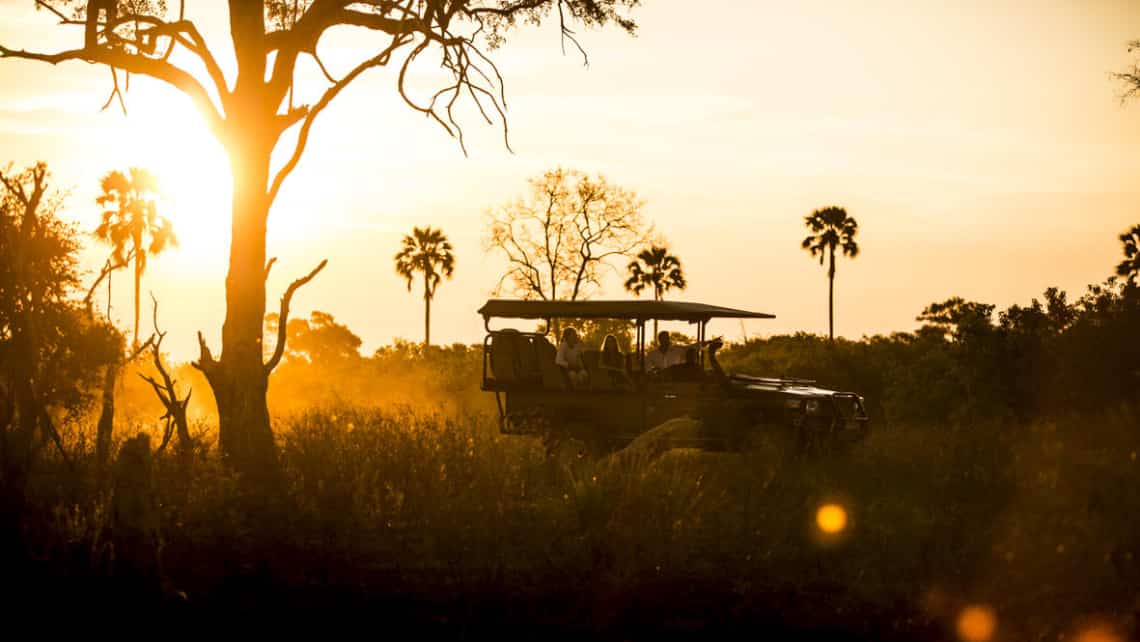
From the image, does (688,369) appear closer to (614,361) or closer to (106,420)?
(614,361)

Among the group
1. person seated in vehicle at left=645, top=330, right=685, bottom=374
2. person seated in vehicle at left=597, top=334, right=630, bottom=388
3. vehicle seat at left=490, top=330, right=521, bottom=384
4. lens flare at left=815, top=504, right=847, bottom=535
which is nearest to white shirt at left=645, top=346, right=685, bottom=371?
person seated in vehicle at left=645, top=330, right=685, bottom=374

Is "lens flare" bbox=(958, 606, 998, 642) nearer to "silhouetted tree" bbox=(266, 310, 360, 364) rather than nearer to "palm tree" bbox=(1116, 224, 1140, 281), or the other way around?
"palm tree" bbox=(1116, 224, 1140, 281)

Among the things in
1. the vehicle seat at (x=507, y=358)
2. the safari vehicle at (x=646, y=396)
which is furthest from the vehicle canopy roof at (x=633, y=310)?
the vehicle seat at (x=507, y=358)

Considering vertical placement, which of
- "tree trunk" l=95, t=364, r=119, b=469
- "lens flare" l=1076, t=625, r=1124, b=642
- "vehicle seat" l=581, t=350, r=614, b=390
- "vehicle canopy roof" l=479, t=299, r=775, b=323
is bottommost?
"lens flare" l=1076, t=625, r=1124, b=642

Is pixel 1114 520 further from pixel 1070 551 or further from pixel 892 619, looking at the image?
pixel 892 619

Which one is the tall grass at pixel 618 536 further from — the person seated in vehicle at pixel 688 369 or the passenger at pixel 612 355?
the passenger at pixel 612 355

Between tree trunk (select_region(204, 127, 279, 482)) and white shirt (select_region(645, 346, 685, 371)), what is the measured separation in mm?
4970

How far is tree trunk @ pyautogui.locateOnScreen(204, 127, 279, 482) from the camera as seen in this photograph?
14094 millimetres

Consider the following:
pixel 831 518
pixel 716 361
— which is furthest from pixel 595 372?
pixel 831 518

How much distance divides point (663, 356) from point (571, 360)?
1309 millimetres

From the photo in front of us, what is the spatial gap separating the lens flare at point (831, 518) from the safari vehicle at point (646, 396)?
286 centimetres

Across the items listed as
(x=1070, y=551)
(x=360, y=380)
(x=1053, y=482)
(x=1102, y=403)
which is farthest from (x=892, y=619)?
(x=360, y=380)

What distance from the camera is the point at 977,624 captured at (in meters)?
9.26

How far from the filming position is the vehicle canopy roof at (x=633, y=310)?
1586 centimetres
